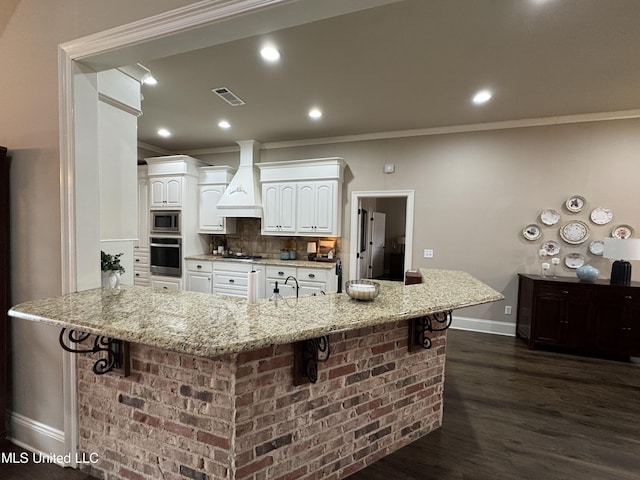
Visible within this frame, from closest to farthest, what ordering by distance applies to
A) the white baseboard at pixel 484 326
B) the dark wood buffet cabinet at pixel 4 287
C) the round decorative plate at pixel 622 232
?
the dark wood buffet cabinet at pixel 4 287
the round decorative plate at pixel 622 232
the white baseboard at pixel 484 326

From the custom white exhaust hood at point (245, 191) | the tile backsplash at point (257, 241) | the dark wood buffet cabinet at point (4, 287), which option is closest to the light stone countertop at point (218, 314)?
the dark wood buffet cabinet at point (4, 287)

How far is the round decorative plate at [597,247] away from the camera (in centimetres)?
387

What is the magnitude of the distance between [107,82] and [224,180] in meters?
3.34

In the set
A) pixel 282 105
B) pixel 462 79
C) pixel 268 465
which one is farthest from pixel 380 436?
pixel 282 105

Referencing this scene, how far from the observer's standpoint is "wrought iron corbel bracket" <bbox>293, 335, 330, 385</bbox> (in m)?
1.45

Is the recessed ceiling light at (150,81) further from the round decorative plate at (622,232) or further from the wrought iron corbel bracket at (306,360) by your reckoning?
the round decorative plate at (622,232)

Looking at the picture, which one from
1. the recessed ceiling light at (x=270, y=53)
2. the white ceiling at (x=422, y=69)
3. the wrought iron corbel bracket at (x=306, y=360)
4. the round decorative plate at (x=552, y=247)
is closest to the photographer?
the wrought iron corbel bracket at (x=306, y=360)

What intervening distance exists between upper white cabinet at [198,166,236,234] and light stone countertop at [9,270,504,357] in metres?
3.68

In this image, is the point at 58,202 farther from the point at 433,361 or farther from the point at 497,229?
the point at 497,229

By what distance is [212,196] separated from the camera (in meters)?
5.45

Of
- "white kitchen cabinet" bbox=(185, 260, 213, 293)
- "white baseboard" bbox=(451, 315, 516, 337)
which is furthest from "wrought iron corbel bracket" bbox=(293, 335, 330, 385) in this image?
"white kitchen cabinet" bbox=(185, 260, 213, 293)

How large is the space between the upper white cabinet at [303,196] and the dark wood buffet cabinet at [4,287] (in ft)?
11.0

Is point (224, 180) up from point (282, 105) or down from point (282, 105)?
down

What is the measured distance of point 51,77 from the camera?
1.78m
